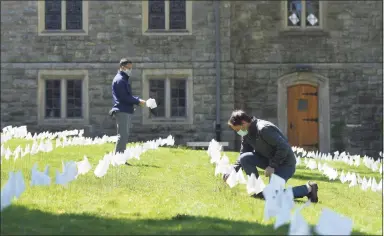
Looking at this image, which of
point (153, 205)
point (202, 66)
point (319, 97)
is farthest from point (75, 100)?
point (153, 205)

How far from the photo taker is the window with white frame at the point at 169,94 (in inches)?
750

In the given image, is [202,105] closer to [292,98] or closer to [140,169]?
[292,98]

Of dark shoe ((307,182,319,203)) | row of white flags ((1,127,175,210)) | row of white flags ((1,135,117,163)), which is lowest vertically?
dark shoe ((307,182,319,203))

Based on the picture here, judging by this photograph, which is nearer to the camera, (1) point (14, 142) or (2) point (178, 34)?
(1) point (14, 142)

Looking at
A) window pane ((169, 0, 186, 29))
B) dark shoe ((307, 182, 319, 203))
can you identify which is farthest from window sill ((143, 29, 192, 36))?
dark shoe ((307, 182, 319, 203))

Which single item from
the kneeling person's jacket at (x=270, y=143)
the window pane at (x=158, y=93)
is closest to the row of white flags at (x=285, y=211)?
the kneeling person's jacket at (x=270, y=143)

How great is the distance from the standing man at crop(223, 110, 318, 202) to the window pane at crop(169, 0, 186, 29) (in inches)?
440

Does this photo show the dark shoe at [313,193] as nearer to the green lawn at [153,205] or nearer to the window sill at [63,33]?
the green lawn at [153,205]

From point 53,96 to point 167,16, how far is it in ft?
13.6

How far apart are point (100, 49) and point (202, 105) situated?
343 cm

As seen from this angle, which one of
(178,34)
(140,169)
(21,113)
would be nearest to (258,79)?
(178,34)

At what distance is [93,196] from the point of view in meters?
7.71

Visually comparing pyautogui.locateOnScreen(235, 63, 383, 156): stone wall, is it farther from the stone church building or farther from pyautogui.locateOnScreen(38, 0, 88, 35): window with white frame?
pyautogui.locateOnScreen(38, 0, 88, 35): window with white frame

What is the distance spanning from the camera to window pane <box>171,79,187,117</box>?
760 inches
